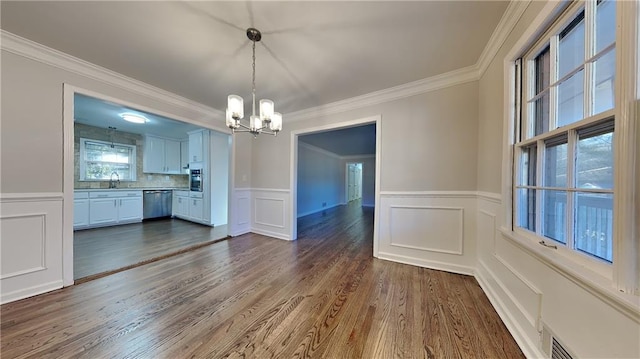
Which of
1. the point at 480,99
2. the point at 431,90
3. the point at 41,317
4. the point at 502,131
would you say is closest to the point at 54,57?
the point at 41,317

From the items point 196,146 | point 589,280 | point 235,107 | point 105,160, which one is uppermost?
point 196,146

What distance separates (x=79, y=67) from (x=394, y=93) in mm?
3630

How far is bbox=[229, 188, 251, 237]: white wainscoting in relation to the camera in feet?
12.7

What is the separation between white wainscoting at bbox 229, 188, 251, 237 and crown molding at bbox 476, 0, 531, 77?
4.03 meters

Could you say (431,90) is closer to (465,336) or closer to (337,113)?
(337,113)

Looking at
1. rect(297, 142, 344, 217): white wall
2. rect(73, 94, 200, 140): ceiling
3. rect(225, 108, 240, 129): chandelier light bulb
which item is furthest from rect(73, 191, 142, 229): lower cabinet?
rect(225, 108, 240, 129): chandelier light bulb

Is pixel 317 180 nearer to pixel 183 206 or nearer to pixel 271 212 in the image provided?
pixel 271 212

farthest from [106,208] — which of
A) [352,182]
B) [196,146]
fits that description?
[352,182]

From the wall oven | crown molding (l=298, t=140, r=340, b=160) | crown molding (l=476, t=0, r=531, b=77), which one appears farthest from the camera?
crown molding (l=298, t=140, r=340, b=160)

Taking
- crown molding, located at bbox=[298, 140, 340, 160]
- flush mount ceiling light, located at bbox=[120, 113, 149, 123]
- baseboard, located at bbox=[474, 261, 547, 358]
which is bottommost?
baseboard, located at bbox=[474, 261, 547, 358]

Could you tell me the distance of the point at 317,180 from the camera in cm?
721

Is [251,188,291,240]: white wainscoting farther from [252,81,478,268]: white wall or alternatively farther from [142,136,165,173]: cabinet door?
[142,136,165,173]: cabinet door

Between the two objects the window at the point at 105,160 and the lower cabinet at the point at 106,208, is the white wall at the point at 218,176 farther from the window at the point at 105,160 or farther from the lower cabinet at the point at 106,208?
the window at the point at 105,160

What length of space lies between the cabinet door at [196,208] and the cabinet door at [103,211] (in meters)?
1.48
